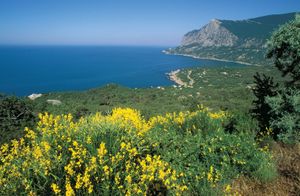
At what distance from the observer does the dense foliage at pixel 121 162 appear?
4.45m

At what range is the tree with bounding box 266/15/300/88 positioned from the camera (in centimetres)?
853

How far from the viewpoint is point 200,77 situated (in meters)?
153

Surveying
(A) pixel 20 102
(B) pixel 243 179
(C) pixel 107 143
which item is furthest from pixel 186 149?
(A) pixel 20 102

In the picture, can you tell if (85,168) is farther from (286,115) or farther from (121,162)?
(286,115)

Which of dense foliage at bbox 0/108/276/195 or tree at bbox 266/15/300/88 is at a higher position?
tree at bbox 266/15/300/88

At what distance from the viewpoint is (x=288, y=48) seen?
28.5ft

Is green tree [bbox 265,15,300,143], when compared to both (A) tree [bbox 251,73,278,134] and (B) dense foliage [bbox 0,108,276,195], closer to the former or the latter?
(A) tree [bbox 251,73,278,134]

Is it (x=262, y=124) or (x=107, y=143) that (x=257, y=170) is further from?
(x=262, y=124)

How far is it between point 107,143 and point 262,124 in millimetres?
5805

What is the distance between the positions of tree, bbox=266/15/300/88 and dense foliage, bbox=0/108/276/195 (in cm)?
327

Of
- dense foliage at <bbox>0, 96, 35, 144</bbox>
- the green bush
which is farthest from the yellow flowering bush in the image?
dense foliage at <bbox>0, 96, 35, 144</bbox>

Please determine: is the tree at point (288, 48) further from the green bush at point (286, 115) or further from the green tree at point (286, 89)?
the green bush at point (286, 115)

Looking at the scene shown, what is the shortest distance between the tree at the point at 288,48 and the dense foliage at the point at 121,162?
10.7 feet

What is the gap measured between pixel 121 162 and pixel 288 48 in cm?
653
